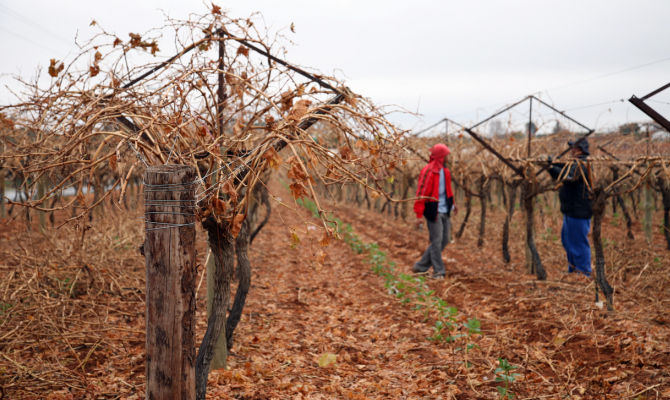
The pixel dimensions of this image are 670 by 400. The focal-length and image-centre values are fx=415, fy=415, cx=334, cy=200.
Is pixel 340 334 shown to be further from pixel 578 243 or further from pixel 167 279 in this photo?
pixel 578 243

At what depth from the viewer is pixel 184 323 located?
239 cm

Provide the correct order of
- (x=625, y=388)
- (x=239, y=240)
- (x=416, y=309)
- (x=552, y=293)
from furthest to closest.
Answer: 1. (x=552, y=293)
2. (x=416, y=309)
3. (x=239, y=240)
4. (x=625, y=388)

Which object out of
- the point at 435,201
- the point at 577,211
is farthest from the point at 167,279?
the point at 577,211

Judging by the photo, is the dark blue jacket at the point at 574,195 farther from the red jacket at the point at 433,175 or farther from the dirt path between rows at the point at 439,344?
the red jacket at the point at 433,175

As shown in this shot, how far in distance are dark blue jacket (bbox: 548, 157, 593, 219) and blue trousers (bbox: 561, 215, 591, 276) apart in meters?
0.13

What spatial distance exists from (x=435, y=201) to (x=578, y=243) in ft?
8.50

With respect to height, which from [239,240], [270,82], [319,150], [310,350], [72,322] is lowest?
[310,350]

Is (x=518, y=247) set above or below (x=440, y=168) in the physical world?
below

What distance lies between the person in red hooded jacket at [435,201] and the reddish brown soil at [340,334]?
552 millimetres

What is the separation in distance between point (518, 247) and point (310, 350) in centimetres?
766

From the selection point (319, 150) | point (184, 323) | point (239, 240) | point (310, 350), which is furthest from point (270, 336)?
point (319, 150)

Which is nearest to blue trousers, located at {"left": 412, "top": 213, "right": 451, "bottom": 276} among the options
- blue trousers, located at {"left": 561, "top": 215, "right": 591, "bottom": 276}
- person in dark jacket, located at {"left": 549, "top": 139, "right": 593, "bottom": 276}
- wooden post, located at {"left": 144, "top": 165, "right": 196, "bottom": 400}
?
person in dark jacket, located at {"left": 549, "top": 139, "right": 593, "bottom": 276}

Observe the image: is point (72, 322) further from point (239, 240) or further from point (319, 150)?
point (319, 150)

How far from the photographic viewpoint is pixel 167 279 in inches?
92.3
